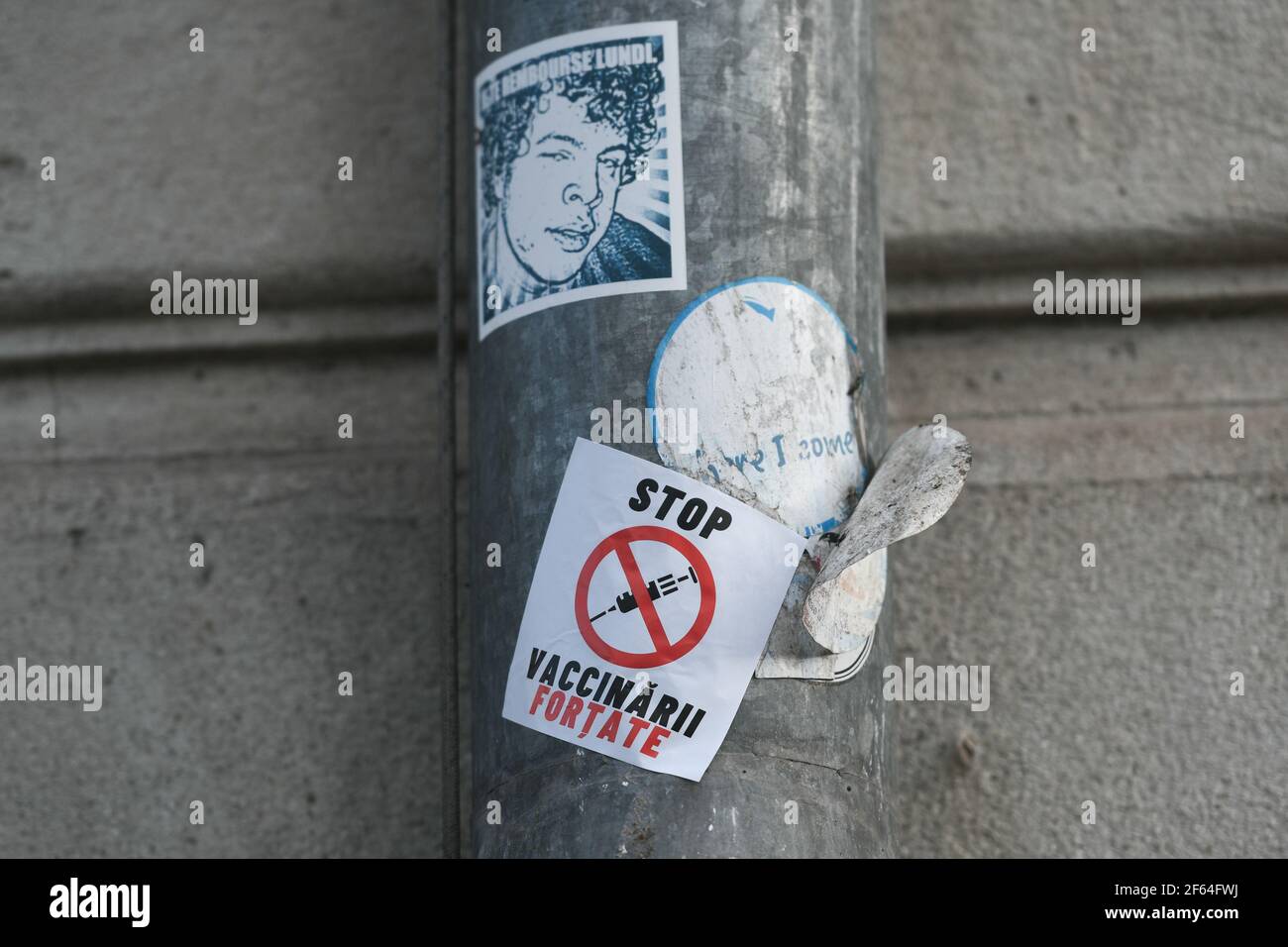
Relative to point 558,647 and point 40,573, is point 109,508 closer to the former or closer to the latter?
point 40,573

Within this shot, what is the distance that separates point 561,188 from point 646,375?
0.89 ft

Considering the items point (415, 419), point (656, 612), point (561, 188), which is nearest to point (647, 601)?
point (656, 612)

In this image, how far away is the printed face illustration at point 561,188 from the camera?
178 centimetres

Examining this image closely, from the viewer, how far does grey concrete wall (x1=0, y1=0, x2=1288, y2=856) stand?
2229mm

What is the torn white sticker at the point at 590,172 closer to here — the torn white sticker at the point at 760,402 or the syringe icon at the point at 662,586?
the torn white sticker at the point at 760,402

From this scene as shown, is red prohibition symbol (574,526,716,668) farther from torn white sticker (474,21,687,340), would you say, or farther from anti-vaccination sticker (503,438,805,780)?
torn white sticker (474,21,687,340)

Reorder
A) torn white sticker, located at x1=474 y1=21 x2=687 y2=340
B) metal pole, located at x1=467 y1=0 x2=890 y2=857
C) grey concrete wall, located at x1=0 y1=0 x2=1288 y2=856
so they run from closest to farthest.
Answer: metal pole, located at x1=467 y1=0 x2=890 y2=857, torn white sticker, located at x1=474 y1=21 x2=687 y2=340, grey concrete wall, located at x1=0 y1=0 x2=1288 y2=856

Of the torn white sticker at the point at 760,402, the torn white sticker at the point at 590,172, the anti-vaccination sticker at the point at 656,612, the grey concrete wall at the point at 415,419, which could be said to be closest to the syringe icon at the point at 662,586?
the anti-vaccination sticker at the point at 656,612

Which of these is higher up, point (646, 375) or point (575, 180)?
point (575, 180)

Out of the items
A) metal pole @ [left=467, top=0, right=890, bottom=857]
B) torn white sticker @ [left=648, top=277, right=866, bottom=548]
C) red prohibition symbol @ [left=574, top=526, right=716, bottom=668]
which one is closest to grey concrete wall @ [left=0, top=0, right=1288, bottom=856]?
metal pole @ [left=467, top=0, right=890, bottom=857]

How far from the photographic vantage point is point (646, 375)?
1.73m

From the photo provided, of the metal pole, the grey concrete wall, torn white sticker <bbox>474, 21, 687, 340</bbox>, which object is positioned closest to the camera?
the metal pole

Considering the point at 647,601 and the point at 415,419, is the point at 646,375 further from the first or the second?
the point at 415,419

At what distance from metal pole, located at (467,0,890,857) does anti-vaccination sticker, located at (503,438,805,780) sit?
0.03m
